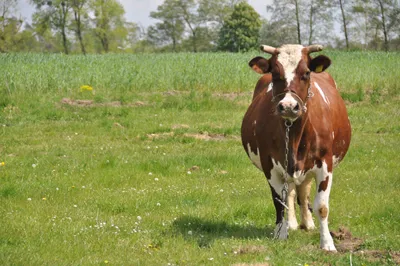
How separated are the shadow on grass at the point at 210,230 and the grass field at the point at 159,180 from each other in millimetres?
21

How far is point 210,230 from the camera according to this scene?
821 centimetres

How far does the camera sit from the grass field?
22.9 feet

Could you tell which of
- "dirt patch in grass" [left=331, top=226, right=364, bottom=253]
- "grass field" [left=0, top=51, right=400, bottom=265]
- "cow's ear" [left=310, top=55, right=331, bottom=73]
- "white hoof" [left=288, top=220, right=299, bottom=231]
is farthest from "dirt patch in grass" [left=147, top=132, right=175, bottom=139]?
"cow's ear" [left=310, top=55, right=331, bottom=73]

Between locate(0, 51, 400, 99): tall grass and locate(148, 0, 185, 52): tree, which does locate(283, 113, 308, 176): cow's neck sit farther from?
locate(148, 0, 185, 52): tree

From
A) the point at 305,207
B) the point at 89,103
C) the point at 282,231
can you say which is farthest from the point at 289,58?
the point at 89,103

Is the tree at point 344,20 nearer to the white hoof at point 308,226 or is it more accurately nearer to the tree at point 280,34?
the tree at point 280,34

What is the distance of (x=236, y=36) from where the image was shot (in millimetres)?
86812

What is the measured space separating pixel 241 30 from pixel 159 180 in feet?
251

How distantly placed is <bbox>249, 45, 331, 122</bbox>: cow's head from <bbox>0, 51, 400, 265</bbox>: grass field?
1.61 m

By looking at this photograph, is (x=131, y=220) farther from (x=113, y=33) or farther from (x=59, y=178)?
(x=113, y=33)

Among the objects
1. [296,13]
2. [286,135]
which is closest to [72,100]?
[286,135]

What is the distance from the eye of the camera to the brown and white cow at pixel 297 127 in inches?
271

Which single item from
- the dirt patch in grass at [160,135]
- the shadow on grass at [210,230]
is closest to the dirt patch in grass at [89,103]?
the dirt patch in grass at [160,135]

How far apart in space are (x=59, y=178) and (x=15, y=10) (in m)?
64.8
